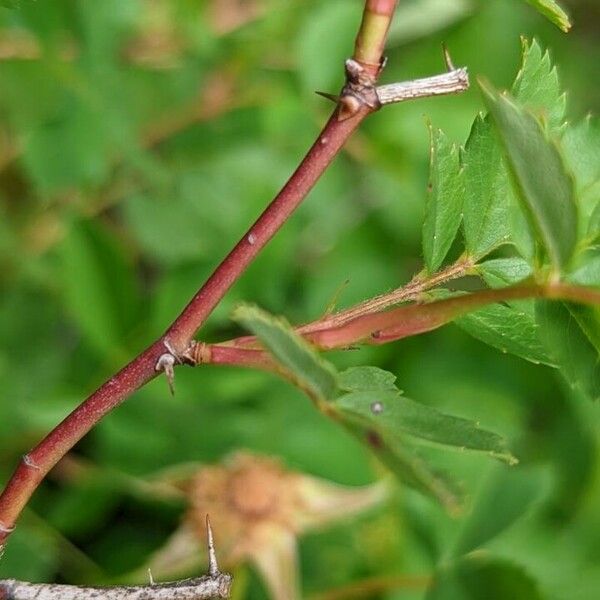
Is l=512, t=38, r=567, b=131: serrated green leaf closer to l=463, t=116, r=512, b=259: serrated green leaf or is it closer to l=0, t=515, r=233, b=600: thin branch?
l=463, t=116, r=512, b=259: serrated green leaf

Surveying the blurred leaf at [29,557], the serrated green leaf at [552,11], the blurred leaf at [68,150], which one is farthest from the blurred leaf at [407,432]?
the blurred leaf at [68,150]

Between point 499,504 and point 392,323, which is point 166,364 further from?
point 499,504

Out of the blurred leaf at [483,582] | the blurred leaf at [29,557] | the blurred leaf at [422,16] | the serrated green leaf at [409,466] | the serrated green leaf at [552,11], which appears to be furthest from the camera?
the blurred leaf at [422,16]

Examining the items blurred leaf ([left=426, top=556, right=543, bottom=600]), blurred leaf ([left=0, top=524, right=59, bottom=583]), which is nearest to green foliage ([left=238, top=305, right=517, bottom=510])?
blurred leaf ([left=426, top=556, right=543, bottom=600])

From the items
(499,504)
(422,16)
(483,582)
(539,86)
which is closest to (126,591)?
(539,86)

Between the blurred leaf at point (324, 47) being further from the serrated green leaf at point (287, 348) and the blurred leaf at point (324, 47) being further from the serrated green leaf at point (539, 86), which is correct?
the serrated green leaf at point (287, 348)

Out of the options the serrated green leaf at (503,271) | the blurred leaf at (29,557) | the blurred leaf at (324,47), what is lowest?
the blurred leaf at (29,557)
